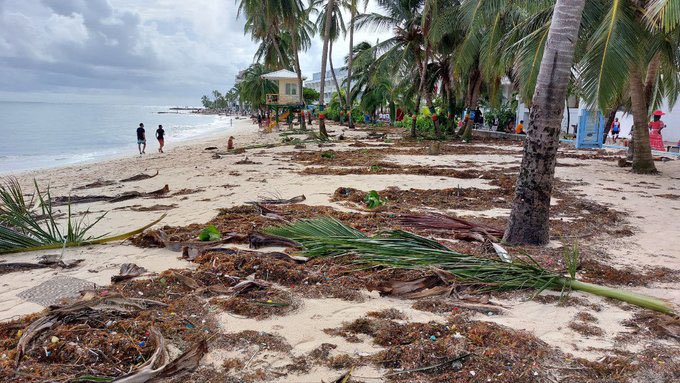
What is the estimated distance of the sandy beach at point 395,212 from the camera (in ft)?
10.3

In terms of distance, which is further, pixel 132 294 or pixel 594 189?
pixel 594 189

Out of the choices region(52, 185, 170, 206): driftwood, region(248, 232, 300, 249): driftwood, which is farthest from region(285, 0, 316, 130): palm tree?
region(248, 232, 300, 249): driftwood

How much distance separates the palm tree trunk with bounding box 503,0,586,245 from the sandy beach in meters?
0.46

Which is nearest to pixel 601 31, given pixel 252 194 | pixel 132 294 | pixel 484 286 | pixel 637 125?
pixel 637 125

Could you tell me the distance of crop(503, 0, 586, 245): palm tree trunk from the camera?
5008mm

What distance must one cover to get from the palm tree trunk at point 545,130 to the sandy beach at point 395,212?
1.52ft

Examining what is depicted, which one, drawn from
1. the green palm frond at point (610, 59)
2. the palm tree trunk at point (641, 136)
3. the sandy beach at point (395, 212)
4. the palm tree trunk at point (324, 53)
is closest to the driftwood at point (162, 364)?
the sandy beach at point (395, 212)

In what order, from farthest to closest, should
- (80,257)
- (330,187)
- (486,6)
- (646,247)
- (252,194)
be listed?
(486,6) < (330,187) < (252,194) < (646,247) < (80,257)

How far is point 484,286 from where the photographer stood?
409cm

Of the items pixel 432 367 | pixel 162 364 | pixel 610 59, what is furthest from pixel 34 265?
pixel 610 59

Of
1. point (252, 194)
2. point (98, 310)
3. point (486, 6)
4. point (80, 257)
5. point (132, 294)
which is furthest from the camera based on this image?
point (486, 6)

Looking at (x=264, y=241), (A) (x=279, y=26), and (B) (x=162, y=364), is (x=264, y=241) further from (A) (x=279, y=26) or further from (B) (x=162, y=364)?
(A) (x=279, y=26)

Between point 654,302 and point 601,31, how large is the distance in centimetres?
600

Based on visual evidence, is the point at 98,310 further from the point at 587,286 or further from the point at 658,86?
the point at 658,86
